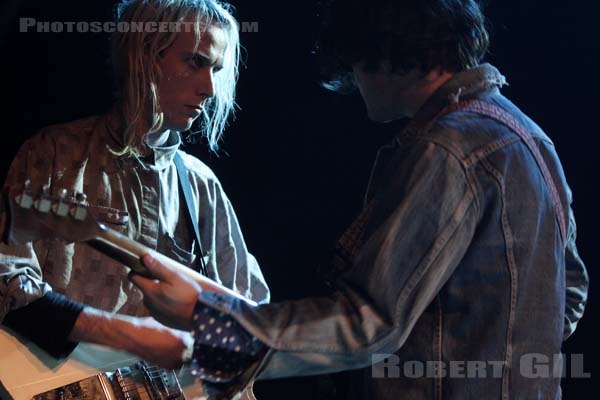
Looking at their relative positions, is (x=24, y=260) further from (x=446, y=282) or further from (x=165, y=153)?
(x=446, y=282)

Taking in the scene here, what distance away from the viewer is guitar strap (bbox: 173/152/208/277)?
2449 millimetres

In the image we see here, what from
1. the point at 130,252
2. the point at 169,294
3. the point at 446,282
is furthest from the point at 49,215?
the point at 446,282

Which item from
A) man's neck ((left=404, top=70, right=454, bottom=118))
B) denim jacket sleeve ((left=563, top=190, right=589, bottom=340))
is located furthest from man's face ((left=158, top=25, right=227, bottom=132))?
denim jacket sleeve ((left=563, top=190, right=589, bottom=340))

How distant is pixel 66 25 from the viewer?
261cm

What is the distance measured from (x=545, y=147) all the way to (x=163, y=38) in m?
1.39

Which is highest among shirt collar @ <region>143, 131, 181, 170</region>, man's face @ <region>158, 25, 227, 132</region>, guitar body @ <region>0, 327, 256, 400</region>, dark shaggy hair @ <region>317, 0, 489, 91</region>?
dark shaggy hair @ <region>317, 0, 489, 91</region>

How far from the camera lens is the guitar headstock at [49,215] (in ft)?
4.97

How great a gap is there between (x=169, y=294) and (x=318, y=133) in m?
2.05

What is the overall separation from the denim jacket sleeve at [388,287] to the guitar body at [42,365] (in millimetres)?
791

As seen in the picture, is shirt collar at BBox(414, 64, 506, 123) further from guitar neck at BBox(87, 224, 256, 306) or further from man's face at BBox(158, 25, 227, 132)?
man's face at BBox(158, 25, 227, 132)

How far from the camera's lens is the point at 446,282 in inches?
55.9

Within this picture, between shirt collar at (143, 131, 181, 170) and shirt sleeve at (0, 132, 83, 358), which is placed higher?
shirt collar at (143, 131, 181, 170)

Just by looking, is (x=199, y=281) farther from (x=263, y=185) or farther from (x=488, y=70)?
(x=263, y=185)

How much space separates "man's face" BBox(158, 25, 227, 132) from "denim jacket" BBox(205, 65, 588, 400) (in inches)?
40.3
